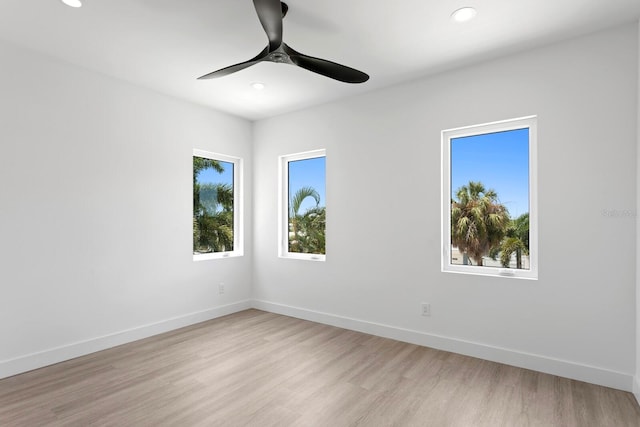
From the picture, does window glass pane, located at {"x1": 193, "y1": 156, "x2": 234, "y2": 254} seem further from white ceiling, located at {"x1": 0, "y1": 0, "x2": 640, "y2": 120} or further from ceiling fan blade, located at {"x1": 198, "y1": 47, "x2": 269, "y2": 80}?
ceiling fan blade, located at {"x1": 198, "y1": 47, "x2": 269, "y2": 80}

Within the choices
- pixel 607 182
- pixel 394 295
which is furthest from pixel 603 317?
pixel 394 295

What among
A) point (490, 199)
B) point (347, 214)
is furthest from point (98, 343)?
point (490, 199)

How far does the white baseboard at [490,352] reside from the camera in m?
2.51

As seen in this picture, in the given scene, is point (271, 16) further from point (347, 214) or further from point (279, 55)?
point (347, 214)

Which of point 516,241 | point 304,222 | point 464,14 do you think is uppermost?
point 464,14

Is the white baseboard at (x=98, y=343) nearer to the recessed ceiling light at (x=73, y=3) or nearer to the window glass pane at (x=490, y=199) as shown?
the recessed ceiling light at (x=73, y=3)

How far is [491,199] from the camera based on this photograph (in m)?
3.15

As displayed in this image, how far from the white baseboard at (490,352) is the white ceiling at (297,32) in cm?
254

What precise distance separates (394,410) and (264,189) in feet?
10.6

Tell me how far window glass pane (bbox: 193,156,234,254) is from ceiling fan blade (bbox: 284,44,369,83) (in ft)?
8.03

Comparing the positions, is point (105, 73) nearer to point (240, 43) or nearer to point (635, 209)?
point (240, 43)

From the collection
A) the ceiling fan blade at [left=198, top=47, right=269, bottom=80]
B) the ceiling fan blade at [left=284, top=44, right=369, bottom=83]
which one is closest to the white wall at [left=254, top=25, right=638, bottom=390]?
the ceiling fan blade at [left=284, top=44, right=369, bottom=83]

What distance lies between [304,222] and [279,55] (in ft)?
8.33

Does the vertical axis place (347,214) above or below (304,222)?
above
